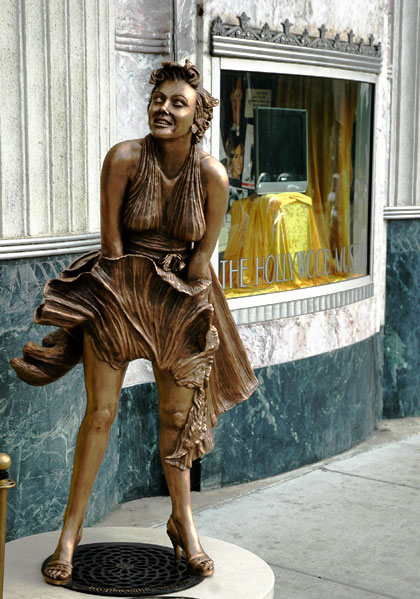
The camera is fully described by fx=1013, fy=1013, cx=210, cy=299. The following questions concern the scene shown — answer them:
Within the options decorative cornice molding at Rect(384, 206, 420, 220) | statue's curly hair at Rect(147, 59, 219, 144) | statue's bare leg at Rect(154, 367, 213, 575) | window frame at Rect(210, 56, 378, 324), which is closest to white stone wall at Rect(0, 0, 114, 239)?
window frame at Rect(210, 56, 378, 324)

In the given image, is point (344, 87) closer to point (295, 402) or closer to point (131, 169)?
point (295, 402)

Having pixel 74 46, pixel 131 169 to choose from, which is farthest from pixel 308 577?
pixel 74 46

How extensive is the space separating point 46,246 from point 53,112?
70 cm

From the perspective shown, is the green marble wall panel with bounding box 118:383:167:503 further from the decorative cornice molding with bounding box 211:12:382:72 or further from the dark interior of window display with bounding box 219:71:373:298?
the decorative cornice molding with bounding box 211:12:382:72

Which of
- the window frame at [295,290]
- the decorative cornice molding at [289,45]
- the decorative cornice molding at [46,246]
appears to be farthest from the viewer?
the window frame at [295,290]

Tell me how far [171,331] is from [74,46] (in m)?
1.98

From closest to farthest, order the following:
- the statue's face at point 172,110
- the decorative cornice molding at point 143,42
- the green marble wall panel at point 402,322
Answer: the statue's face at point 172,110
the decorative cornice molding at point 143,42
the green marble wall panel at point 402,322

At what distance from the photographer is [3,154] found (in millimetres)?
4934

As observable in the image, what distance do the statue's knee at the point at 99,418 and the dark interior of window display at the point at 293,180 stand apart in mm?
2423

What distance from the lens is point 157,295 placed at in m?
4.01

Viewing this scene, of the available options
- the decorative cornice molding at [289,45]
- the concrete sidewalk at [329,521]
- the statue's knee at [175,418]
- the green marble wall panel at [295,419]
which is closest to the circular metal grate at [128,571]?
the statue's knee at [175,418]

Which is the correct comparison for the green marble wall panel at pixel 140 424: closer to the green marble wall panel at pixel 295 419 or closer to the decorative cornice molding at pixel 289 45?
the green marble wall panel at pixel 295 419

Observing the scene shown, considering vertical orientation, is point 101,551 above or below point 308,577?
above

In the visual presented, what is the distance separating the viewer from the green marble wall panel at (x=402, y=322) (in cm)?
830
